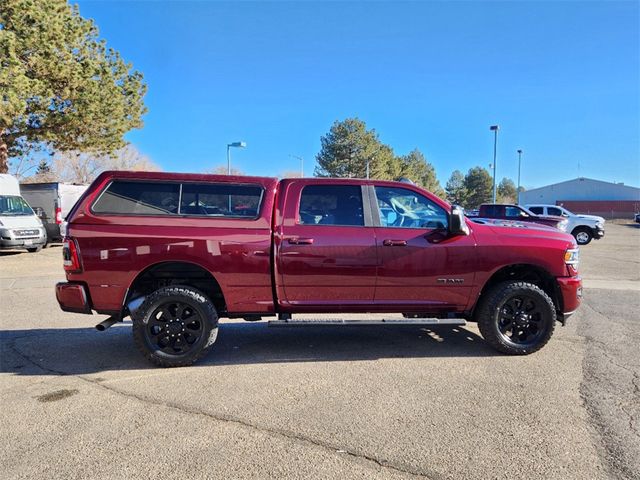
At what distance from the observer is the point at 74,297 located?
14.5 ft

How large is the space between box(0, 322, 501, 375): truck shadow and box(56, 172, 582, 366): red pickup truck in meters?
0.45

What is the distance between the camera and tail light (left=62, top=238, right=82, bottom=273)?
438 centimetres

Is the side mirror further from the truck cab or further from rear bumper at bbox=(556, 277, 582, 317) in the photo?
the truck cab

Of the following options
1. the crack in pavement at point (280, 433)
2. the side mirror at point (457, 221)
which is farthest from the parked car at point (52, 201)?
the side mirror at point (457, 221)

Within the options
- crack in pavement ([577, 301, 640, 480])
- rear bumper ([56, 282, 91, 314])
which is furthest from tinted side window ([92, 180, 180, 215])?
crack in pavement ([577, 301, 640, 480])

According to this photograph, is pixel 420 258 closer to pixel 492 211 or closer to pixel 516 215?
pixel 516 215

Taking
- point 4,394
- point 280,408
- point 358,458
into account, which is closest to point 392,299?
point 280,408

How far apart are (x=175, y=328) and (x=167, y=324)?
91 millimetres

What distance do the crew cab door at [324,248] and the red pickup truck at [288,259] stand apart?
11mm

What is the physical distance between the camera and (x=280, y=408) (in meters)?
3.58

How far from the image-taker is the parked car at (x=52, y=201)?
685 inches

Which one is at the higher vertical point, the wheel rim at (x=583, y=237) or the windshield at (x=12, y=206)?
the windshield at (x=12, y=206)

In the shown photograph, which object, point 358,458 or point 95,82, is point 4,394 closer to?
point 358,458

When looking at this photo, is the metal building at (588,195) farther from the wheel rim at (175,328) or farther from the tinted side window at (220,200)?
the wheel rim at (175,328)
